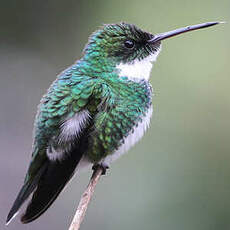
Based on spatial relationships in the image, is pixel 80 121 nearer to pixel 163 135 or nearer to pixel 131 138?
pixel 131 138

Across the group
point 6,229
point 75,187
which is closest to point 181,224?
point 75,187

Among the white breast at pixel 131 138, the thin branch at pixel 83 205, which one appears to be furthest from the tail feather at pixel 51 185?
the white breast at pixel 131 138

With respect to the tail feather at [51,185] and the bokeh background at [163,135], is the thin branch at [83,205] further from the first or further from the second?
the bokeh background at [163,135]

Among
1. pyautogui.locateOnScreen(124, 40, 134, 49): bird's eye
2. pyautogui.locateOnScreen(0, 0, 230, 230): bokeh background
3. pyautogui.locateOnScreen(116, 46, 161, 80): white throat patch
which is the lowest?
pyautogui.locateOnScreen(0, 0, 230, 230): bokeh background

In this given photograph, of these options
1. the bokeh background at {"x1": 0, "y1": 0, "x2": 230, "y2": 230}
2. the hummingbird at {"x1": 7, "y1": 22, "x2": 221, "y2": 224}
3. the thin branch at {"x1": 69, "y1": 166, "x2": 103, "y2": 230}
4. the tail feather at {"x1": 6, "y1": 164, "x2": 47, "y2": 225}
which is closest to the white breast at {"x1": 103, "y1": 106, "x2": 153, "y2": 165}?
the hummingbird at {"x1": 7, "y1": 22, "x2": 221, "y2": 224}

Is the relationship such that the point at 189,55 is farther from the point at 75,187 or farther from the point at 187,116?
the point at 75,187

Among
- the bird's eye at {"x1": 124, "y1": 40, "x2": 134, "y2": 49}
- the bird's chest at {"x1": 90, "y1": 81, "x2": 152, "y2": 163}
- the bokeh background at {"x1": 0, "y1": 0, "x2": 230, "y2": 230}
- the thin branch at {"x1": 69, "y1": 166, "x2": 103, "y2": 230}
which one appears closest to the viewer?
the thin branch at {"x1": 69, "y1": 166, "x2": 103, "y2": 230}

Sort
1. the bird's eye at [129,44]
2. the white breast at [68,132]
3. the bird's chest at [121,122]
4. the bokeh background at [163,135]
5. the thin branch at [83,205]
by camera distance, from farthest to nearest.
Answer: the bokeh background at [163,135], the bird's eye at [129,44], the bird's chest at [121,122], the white breast at [68,132], the thin branch at [83,205]

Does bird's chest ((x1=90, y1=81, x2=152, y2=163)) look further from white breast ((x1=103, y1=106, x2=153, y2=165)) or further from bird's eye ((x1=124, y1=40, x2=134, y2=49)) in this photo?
bird's eye ((x1=124, y1=40, x2=134, y2=49))
